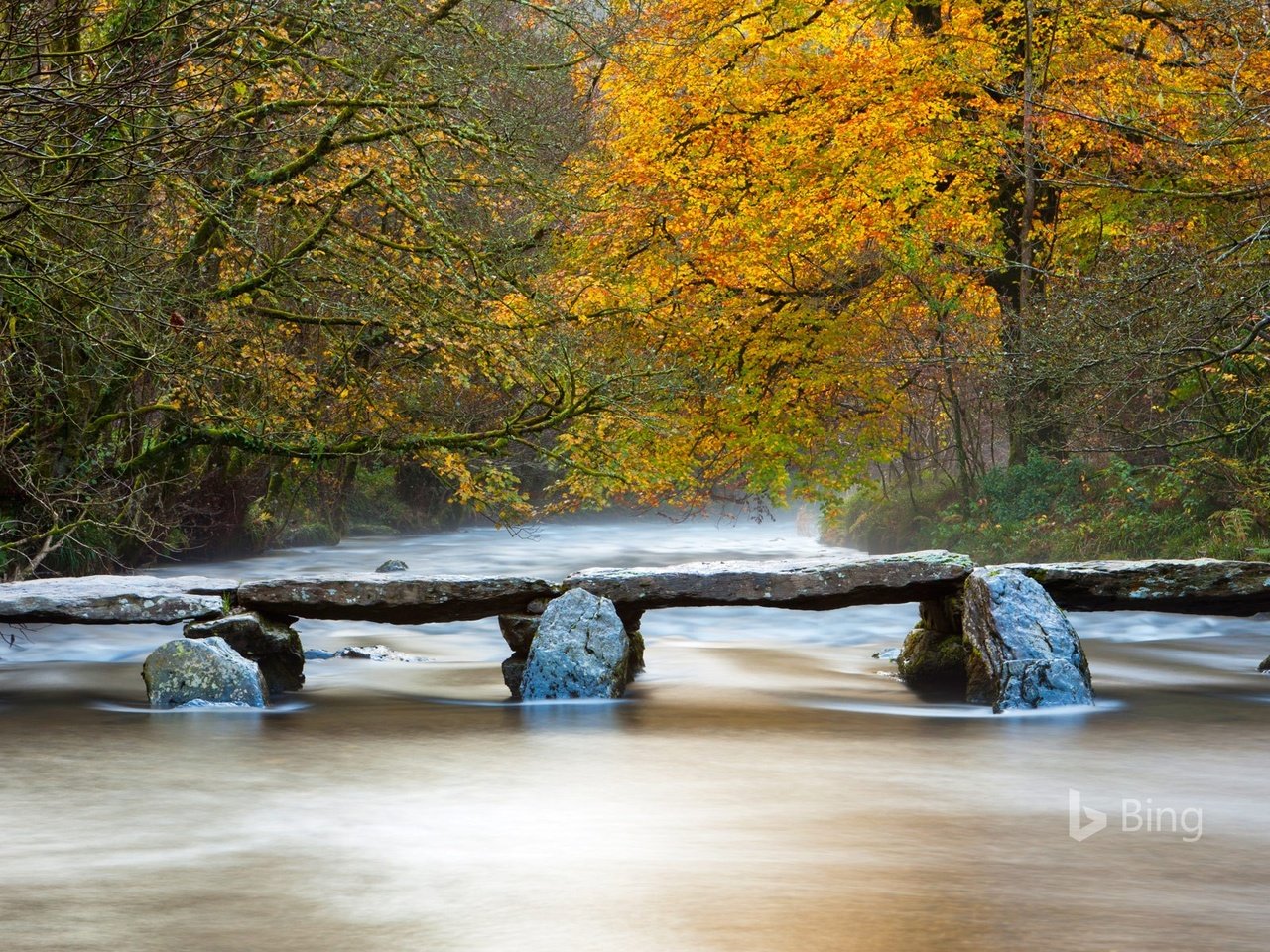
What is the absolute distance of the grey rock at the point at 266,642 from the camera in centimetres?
1229

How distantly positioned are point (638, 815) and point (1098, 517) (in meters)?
15.3

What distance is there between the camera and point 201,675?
11523mm

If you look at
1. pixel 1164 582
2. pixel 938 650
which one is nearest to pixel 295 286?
pixel 938 650

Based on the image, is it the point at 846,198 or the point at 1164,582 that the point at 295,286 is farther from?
the point at 846,198

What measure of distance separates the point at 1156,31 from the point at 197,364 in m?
15.4

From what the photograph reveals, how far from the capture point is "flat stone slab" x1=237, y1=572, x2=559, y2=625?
12.1 metres

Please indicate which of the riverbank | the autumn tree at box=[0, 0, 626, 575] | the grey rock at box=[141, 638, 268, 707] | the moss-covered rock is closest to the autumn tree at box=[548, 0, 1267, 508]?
the riverbank

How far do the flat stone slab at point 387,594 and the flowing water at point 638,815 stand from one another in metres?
0.82

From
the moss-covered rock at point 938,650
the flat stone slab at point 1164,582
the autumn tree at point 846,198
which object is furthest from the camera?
the autumn tree at point 846,198

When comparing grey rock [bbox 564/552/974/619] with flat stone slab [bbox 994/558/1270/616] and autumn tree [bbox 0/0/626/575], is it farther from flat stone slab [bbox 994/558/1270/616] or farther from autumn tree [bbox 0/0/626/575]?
autumn tree [bbox 0/0/626/575]

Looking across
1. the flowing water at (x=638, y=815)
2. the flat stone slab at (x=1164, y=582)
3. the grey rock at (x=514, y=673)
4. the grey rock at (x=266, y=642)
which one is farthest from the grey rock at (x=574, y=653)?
the flat stone slab at (x=1164, y=582)

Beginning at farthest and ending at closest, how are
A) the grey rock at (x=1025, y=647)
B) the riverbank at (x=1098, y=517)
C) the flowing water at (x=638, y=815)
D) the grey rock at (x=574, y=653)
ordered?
the riverbank at (x=1098, y=517) → the grey rock at (x=574, y=653) → the grey rock at (x=1025, y=647) → the flowing water at (x=638, y=815)

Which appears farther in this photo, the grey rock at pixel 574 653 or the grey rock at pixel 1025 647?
the grey rock at pixel 574 653

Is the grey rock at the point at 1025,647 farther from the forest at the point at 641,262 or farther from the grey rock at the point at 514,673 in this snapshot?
the grey rock at the point at 514,673
